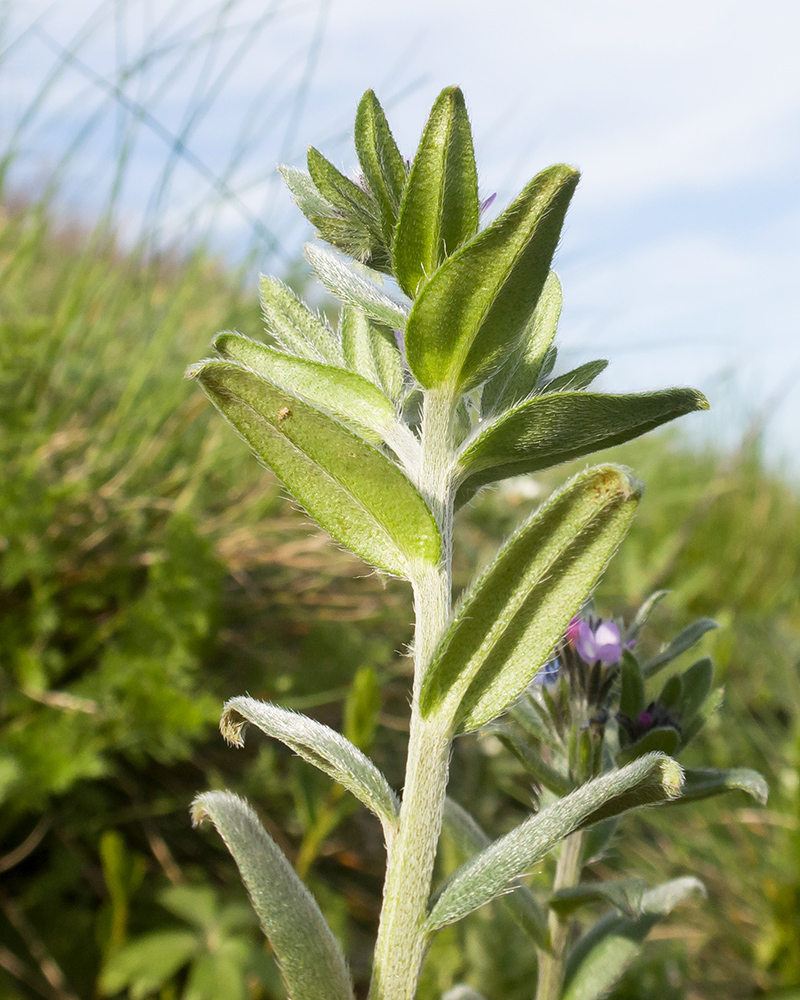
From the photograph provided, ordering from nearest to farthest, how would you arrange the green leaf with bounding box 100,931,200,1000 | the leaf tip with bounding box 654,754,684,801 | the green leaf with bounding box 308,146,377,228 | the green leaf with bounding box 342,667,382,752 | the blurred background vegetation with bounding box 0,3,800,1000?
the leaf tip with bounding box 654,754,684,801 < the green leaf with bounding box 308,146,377,228 < the green leaf with bounding box 342,667,382,752 < the green leaf with bounding box 100,931,200,1000 < the blurred background vegetation with bounding box 0,3,800,1000

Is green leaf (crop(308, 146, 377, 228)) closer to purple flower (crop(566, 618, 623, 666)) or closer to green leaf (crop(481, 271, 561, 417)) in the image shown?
green leaf (crop(481, 271, 561, 417))

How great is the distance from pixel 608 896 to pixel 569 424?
1.34 feet

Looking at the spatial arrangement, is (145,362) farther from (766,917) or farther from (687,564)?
(687,564)

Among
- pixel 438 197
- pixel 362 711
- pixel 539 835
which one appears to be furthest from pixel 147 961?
pixel 438 197

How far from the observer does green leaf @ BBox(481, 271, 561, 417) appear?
71 cm

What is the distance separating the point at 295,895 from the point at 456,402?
39 cm

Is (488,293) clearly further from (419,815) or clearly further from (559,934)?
(559,934)

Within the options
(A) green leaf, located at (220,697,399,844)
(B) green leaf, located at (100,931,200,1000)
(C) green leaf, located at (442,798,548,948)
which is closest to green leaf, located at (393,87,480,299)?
(A) green leaf, located at (220,697,399,844)

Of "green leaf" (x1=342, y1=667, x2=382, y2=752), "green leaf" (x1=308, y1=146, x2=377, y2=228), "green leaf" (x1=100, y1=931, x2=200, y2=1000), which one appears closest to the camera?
"green leaf" (x1=308, y1=146, x2=377, y2=228)

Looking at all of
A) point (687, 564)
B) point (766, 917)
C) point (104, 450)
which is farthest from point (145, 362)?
point (687, 564)

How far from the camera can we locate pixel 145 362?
2.44m

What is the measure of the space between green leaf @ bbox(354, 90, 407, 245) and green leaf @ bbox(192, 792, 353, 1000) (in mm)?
474

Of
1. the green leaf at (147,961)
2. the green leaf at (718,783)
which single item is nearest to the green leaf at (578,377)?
the green leaf at (718,783)

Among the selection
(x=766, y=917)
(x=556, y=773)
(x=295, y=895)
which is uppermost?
(x=295, y=895)
